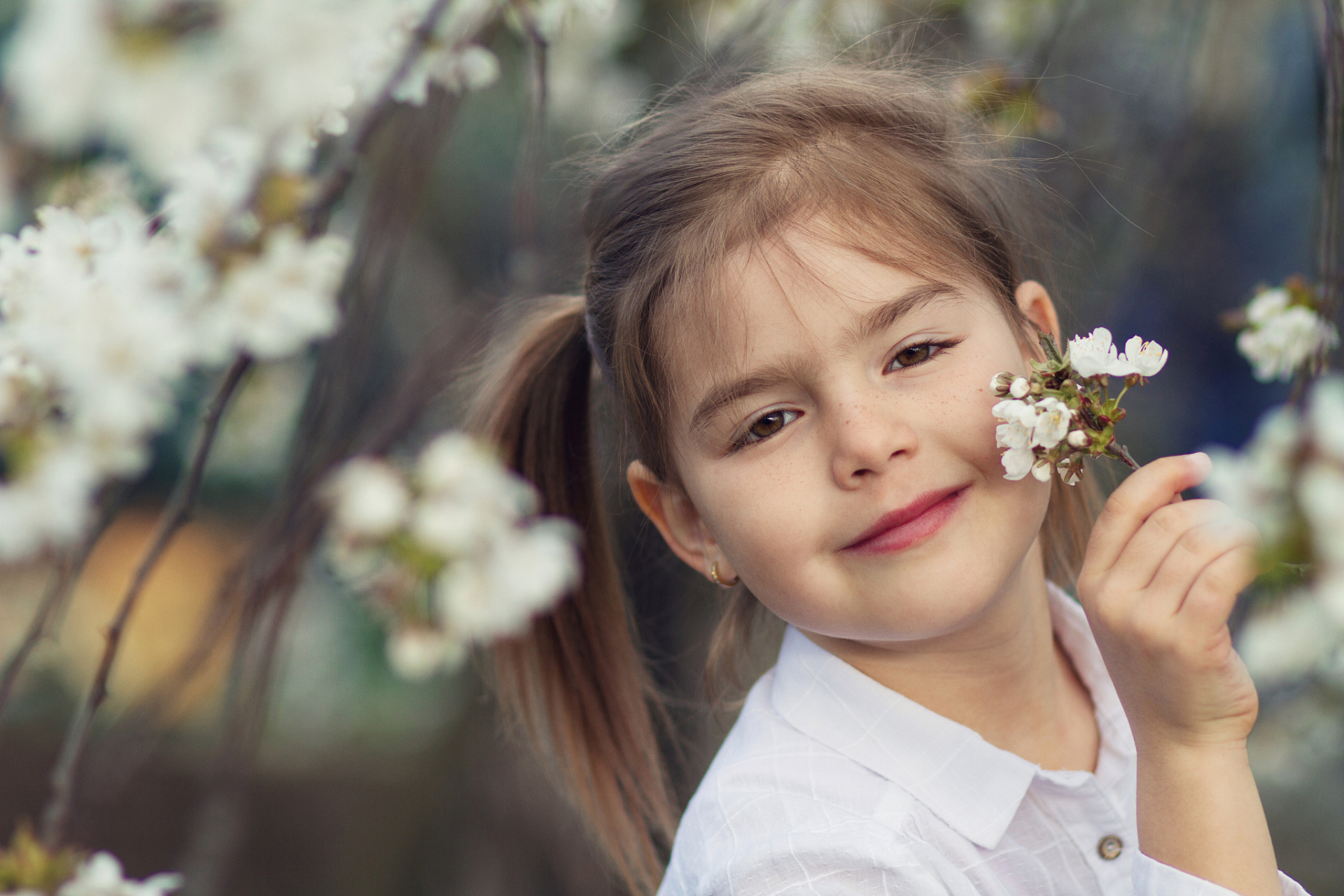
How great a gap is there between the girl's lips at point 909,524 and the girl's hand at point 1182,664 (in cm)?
12

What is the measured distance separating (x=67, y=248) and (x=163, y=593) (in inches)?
101

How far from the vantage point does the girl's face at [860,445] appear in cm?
93

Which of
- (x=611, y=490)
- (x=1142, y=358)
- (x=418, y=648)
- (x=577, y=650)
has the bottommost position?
(x=611, y=490)

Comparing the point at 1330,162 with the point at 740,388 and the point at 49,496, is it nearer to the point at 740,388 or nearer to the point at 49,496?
the point at 740,388

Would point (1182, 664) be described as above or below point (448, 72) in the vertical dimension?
below

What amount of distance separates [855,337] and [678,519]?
0.33 meters

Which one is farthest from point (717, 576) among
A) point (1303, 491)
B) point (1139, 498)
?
point (1303, 491)

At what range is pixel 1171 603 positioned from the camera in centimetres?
84

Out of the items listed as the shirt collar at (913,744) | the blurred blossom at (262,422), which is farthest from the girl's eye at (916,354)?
the blurred blossom at (262,422)

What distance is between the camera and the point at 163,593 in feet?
10.6

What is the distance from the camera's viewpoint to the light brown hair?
1.04 m

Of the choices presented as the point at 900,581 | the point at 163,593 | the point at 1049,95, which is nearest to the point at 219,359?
the point at 900,581

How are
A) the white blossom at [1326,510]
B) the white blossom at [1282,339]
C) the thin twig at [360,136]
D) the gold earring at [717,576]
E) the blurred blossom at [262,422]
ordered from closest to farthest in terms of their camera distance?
the white blossom at [1326,510] → the thin twig at [360,136] → the gold earring at [717,576] → the white blossom at [1282,339] → the blurred blossom at [262,422]

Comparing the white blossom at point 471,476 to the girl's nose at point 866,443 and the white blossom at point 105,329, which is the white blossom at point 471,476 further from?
the girl's nose at point 866,443
